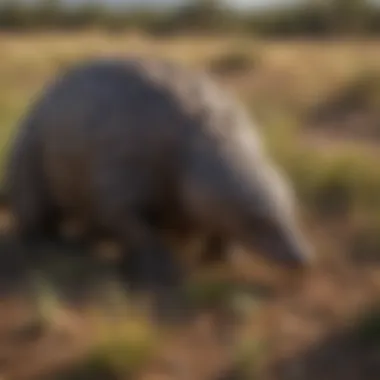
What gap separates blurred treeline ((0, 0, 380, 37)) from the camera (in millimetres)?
18047

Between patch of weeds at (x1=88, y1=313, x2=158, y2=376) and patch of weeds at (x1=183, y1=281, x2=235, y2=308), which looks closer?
patch of weeds at (x1=88, y1=313, x2=158, y2=376)

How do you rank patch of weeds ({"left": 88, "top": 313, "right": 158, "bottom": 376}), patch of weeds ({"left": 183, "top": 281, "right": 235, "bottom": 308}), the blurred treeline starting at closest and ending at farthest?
patch of weeds ({"left": 88, "top": 313, "right": 158, "bottom": 376}) → patch of weeds ({"left": 183, "top": 281, "right": 235, "bottom": 308}) → the blurred treeline

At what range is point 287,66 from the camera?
1180cm

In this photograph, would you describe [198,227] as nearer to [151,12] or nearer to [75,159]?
[75,159]

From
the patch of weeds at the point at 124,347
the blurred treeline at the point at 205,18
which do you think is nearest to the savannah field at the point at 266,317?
the patch of weeds at the point at 124,347

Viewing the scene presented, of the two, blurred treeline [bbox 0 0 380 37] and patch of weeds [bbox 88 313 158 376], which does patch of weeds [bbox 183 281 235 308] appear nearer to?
patch of weeds [bbox 88 313 158 376]

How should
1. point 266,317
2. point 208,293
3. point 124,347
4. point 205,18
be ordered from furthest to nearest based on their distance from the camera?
1. point 205,18
2. point 208,293
3. point 266,317
4. point 124,347

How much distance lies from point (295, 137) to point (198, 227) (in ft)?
10.8

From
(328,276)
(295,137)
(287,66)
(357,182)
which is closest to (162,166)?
(328,276)

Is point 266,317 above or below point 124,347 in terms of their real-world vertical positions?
above

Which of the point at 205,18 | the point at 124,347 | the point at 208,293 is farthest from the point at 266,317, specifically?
the point at 205,18

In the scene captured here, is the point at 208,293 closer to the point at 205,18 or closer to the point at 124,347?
the point at 124,347

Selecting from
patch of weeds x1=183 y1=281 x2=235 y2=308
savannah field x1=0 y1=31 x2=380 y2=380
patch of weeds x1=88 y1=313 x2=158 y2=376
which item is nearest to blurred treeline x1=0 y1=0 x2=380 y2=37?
savannah field x1=0 y1=31 x2=380 y2=380

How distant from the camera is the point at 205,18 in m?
20.2
